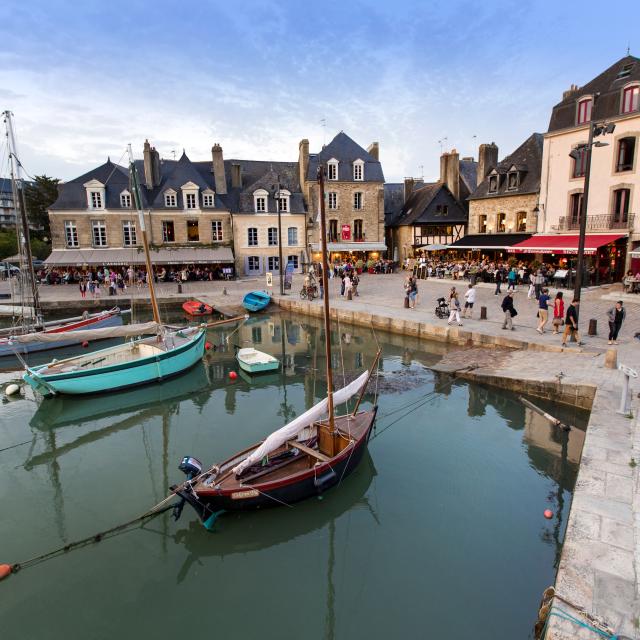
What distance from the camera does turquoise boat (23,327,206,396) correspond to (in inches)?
526

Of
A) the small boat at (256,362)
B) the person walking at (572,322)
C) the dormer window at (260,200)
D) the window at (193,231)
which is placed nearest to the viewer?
the person walking at (572,322)

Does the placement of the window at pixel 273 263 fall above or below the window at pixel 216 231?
below

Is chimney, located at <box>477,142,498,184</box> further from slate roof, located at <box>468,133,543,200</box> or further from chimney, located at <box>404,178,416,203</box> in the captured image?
chimney, located at <box>404,178,416,203</box>

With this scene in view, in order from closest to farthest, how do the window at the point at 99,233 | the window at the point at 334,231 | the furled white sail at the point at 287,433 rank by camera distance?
the furled white sail at the point at 287,433, the window at the point at 99,233, the window at the point at 334,231

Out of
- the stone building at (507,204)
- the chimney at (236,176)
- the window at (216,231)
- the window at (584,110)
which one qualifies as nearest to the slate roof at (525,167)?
the stone building at (507,204)

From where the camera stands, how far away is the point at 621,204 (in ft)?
75.3

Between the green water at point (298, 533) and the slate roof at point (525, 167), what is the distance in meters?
21.5

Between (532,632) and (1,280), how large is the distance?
43325mm

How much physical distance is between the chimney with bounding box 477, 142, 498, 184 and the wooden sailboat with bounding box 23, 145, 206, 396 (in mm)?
27767

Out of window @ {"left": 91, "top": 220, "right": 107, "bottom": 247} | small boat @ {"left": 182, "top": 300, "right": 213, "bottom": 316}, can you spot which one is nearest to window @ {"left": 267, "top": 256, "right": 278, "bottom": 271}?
small boat @ {"left": 182, "top": 300, "right": 213, "bottom": 316}

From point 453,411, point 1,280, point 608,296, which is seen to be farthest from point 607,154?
point 1,280

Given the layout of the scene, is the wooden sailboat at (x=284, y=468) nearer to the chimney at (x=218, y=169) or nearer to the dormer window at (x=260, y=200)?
the dormer window at (x=260, y=200)

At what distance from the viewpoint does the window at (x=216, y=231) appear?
36.4 metres

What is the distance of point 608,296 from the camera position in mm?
20812
